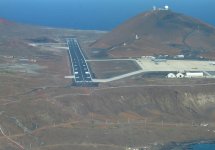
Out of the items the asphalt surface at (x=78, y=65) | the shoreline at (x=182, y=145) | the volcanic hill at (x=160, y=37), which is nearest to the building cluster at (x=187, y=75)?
the asphalt surface at (x=78, y=65)

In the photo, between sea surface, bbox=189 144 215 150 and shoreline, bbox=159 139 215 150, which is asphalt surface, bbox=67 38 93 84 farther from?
sea surface, bbox=189 144 215 150

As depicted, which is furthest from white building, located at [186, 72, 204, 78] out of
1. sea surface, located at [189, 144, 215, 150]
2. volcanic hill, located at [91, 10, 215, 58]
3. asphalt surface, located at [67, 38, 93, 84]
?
sea surface, located at [189, 144, 215, 150]

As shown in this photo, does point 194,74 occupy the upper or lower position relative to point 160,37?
lower

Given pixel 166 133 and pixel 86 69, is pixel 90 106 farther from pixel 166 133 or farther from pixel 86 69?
pixel 86 69

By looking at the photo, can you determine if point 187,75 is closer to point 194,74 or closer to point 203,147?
point 194,74

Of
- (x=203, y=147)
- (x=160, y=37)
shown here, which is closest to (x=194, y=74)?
(x=203, y=147)

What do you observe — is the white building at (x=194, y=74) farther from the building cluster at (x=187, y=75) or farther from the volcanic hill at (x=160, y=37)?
the volcanic hill at (x=160, y=37)
